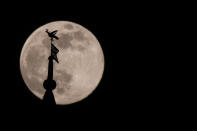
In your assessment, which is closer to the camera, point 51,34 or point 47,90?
point 47,90

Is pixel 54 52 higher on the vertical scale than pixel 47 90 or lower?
higher

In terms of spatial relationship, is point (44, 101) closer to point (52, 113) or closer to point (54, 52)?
point (52, 113)

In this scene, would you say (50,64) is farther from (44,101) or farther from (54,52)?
(44,101)

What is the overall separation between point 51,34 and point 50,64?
1945mm

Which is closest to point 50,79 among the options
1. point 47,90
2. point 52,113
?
point 47,90

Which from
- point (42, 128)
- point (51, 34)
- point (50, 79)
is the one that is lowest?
point (42, 128)

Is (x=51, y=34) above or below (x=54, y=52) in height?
above

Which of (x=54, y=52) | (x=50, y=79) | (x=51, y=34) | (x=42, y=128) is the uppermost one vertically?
(x=51, y=34)

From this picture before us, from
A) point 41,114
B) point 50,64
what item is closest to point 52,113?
point 41,114

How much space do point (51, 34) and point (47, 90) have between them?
3369mm

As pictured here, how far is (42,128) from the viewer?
1339cm

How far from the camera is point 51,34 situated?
16.6 m

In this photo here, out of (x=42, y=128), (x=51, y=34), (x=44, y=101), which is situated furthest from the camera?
(x=51, y=34)

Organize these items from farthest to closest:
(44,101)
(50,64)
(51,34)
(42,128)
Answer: (51,34) → (50,64) → (44,101) → (42,128)
